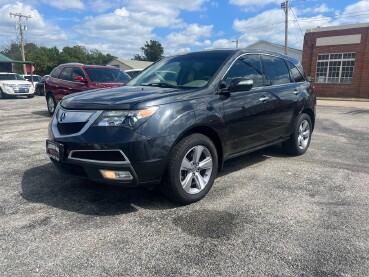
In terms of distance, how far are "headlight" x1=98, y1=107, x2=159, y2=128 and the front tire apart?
473 millimetres

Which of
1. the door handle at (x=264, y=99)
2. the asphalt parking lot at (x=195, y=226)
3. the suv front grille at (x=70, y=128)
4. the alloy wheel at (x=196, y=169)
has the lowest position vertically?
the asphalt parking lot at (x=195, y=226)

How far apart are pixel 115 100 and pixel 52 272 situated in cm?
171

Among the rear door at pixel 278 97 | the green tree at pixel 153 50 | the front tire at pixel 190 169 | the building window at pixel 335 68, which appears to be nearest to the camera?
the front tire at pixel 190 169

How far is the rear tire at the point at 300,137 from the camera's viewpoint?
5.56 m

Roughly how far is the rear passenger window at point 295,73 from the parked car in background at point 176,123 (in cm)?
79

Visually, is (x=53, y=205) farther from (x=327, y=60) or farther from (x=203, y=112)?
(x=327, y=60)

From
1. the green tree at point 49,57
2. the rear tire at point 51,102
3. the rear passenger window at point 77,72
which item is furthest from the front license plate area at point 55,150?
the green tree at point 49,57

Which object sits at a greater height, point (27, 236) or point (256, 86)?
point (256, 86)

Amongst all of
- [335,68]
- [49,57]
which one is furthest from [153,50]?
[335,68]

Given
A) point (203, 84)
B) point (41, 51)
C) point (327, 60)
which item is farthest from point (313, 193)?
point (41, 51)

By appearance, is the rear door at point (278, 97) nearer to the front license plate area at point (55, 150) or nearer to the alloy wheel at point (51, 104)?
the front license plate area at point (55, 150)

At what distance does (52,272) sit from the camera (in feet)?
7.89

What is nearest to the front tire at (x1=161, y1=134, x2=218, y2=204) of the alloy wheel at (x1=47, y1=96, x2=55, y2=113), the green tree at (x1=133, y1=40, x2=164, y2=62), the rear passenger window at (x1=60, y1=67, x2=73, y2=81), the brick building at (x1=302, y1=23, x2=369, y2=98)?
the rear passenger window at (x1=60, y1=67, x2=73, y2=81)

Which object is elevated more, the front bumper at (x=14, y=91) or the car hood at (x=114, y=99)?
the car hood at (x=114, y=99)
